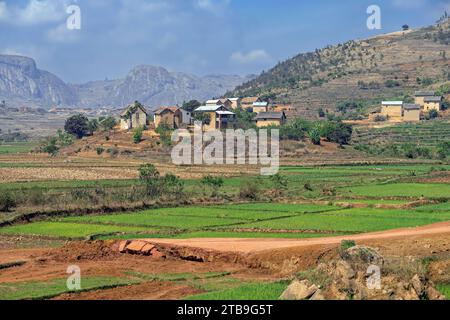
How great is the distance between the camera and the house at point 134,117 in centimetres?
9700

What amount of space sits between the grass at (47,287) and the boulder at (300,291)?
6.10 meters

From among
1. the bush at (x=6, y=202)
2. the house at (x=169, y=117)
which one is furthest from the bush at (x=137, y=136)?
the bush at (x=6, y=202)

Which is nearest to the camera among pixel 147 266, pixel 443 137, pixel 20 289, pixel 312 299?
pixel 312 299

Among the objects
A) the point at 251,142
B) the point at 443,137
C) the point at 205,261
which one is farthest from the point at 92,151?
the point at 205,261

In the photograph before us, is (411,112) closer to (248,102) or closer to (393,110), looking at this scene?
(393,110)

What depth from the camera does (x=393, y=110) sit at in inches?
4237

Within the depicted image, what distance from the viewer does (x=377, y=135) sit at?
95188 mm

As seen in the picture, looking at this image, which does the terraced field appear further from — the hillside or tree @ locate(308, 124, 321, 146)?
the hillside

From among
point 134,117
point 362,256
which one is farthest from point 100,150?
point 362,256

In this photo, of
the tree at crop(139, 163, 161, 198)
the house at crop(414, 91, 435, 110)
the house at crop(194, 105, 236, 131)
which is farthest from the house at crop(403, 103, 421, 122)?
the tree at crop(139, 163, 161, 198)

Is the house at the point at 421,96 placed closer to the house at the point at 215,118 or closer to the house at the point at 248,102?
the house at the point at 248,102

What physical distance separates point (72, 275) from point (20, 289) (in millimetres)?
2556

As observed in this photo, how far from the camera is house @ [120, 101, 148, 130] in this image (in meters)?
97.0

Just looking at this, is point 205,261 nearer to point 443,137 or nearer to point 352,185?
point 352,185
